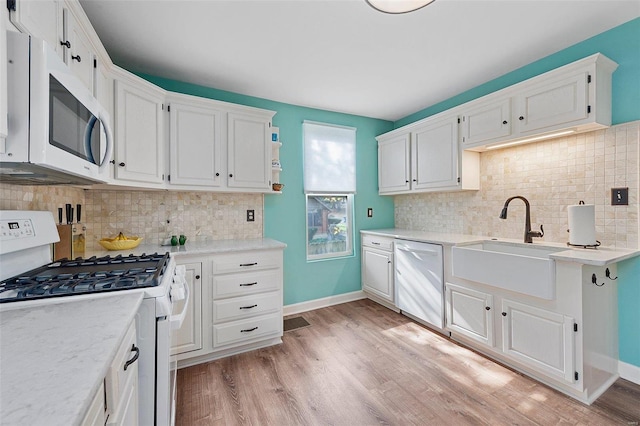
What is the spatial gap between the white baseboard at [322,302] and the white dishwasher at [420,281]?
696mm

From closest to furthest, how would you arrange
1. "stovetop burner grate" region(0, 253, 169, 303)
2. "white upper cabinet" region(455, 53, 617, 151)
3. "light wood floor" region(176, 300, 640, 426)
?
"stovetop burner grate" region(0, 253, 169, 303)
"light wood floor" region(176, 300, 640, 426)
"white upper cabinet" region(455, 53, 617, 151)

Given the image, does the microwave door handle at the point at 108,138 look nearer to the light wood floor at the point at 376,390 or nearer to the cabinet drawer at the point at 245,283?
the cabinet drawer at the point at 245,283

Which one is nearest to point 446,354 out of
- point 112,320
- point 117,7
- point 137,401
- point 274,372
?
point 274,372

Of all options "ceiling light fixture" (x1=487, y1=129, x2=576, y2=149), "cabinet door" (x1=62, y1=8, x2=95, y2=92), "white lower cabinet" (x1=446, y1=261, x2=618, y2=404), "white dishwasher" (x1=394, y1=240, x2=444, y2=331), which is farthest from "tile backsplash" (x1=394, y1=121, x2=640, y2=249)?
"cabinet door" (x1=62, y1=8, x2=95, y2=92)

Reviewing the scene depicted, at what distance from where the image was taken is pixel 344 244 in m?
3.72

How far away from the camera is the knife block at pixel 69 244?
5.62ft

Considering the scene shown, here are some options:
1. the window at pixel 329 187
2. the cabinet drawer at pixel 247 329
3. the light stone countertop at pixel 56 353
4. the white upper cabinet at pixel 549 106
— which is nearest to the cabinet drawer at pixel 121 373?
the light stone countertop at pixel 56 353

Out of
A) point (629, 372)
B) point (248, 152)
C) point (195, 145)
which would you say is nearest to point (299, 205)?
point (248, 152)

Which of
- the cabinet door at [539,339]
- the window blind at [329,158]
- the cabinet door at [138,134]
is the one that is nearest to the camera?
the cabinet door at [539,339]

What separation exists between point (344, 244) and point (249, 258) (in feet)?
5.31

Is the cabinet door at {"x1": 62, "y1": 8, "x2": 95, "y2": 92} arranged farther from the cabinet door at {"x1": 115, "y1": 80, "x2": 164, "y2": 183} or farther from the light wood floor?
the light wood floor

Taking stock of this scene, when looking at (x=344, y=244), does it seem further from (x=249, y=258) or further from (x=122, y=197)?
(x=122, y=197)

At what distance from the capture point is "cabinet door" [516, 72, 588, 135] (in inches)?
75.6

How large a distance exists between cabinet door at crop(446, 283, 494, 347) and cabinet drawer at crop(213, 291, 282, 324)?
4.99 feet
